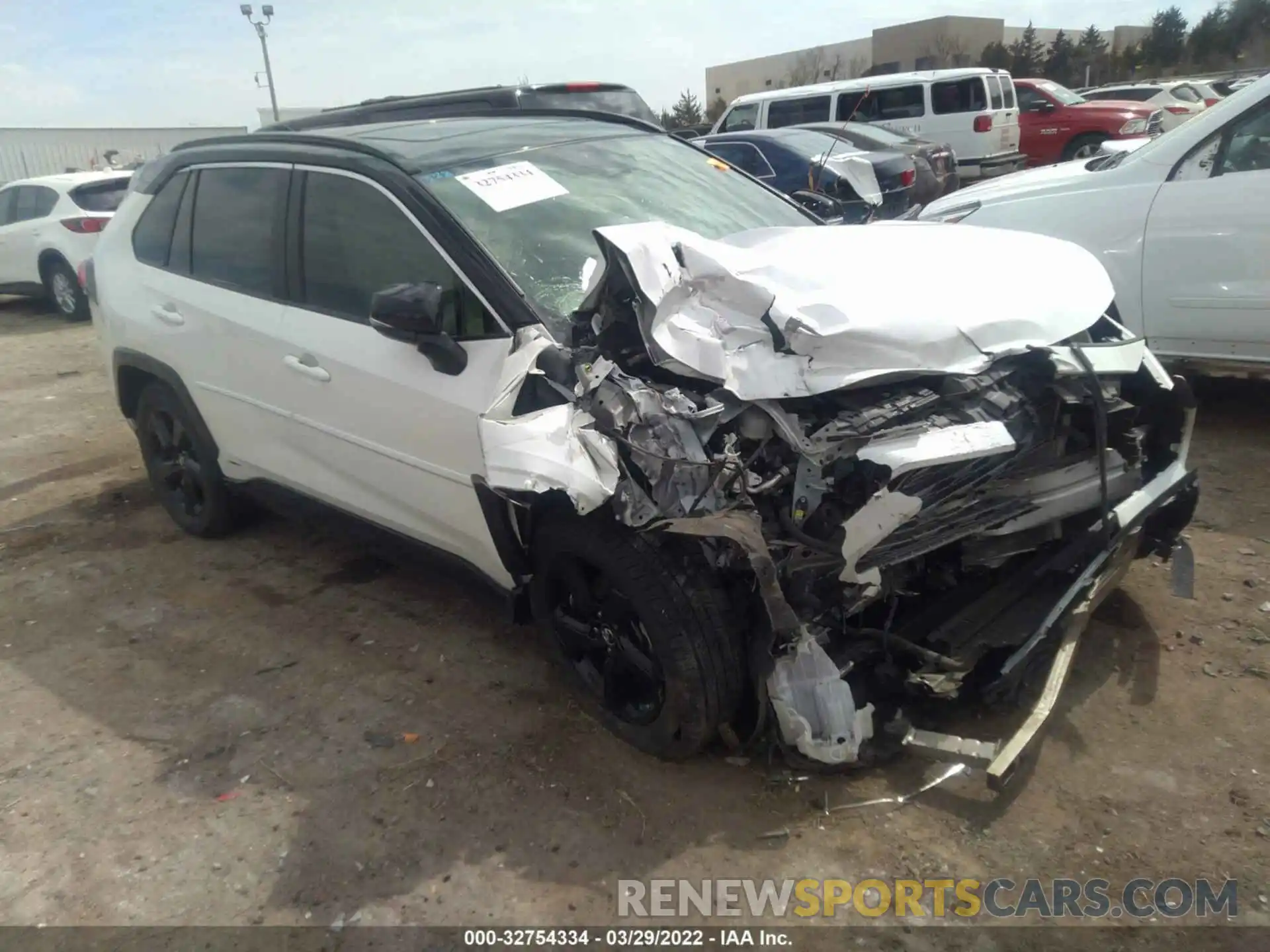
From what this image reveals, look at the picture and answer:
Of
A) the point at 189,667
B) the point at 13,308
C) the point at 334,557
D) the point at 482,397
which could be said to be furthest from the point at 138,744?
the point at 13,308

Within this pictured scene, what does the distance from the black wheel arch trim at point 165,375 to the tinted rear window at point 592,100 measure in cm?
300

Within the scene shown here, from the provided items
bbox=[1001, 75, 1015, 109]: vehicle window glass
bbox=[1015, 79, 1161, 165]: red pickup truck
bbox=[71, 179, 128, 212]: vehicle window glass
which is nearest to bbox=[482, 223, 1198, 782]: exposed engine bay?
bbox=[71, 179, 128, 212]: vehicle window glass

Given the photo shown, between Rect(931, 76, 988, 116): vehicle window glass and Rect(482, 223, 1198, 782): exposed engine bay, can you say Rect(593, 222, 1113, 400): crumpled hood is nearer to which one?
Rect(482, 223, 1198, 782): exposed engine bay

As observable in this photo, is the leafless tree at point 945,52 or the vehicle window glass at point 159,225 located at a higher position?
the leafless tree at point 945,52

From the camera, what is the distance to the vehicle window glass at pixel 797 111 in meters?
15.1

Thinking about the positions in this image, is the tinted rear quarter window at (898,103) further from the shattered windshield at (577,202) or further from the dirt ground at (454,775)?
the dirt ground at (454,775)

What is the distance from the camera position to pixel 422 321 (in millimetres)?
2820

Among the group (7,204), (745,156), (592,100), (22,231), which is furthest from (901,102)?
(7,204)

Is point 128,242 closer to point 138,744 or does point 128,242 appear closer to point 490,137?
point 490,137

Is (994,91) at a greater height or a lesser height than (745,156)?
greater

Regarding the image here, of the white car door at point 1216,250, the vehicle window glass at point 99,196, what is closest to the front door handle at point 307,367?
the white car door at point 1216,250

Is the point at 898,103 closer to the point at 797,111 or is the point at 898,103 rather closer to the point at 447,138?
the point at 797,111

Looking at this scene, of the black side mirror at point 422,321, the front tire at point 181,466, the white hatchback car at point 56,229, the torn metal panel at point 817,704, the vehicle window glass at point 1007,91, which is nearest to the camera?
the torn metal panel at point 817,704

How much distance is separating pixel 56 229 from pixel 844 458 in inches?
473
